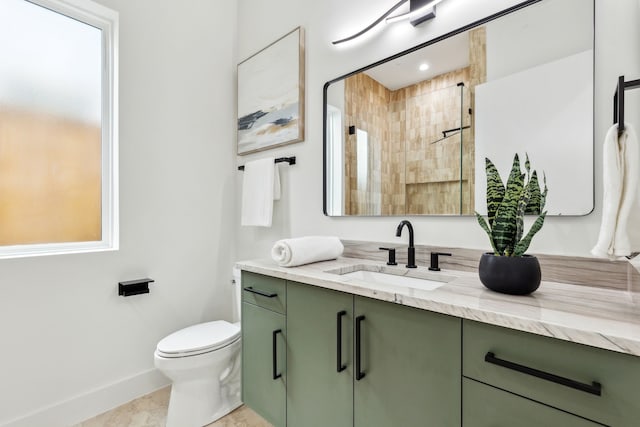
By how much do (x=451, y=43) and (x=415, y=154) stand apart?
0.49 metres

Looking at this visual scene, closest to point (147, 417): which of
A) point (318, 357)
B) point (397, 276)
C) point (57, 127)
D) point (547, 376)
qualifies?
point (318, 357)

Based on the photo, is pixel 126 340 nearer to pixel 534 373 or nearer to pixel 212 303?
pixel 212 303

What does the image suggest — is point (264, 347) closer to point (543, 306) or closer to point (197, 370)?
point (197, 370)

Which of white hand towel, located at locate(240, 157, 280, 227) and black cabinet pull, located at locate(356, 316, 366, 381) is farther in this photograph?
white hand towel, located at locate(240, 157, 280, 227)

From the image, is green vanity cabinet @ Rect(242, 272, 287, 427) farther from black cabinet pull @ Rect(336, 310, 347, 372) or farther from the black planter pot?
the black planter pot

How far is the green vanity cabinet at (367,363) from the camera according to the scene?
2.85 feet

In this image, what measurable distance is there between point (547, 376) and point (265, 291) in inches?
41.2

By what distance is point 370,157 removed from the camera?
1.64 m

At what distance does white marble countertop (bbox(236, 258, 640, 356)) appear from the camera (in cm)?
64

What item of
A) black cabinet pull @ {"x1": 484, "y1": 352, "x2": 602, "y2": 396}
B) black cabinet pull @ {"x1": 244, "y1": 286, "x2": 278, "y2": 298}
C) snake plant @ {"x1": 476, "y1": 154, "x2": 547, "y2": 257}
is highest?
snake plant @ {"x1": 476, "y1": 154, "x2": 547, "y2": 257}

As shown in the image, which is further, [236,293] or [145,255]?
[236,293]

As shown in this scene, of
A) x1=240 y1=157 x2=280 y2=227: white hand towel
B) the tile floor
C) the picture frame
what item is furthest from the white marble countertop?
the picture frame

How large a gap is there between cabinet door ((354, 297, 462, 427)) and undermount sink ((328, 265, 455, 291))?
22cm

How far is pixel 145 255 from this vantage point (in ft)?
6.48
